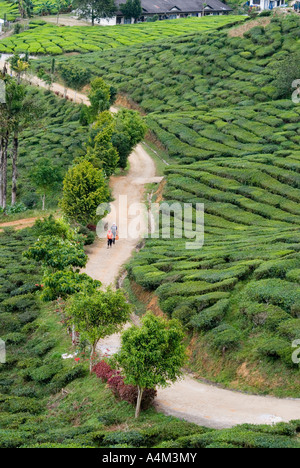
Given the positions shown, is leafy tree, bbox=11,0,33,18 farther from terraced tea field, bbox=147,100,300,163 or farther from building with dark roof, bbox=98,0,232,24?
terraced tea field, bbox=147,100,300,163

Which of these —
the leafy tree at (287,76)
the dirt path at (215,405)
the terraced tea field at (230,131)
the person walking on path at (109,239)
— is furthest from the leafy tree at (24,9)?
the dirt path at (215,405)

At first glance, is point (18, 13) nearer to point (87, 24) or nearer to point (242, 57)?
point (87, 24)

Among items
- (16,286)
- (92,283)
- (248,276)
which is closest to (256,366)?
(248,276)

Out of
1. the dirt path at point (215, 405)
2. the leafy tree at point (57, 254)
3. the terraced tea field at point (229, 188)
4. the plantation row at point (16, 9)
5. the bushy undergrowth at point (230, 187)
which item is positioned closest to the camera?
the dirt path at point (215, 405)

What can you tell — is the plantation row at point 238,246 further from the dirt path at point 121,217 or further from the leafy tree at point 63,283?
the leafy tree at point 63,283

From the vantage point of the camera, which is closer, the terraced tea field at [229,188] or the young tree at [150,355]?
the young tree at [150,355]

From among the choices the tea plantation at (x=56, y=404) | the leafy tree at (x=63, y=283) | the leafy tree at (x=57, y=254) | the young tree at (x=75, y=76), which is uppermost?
the young tree at (x=75, y=76)

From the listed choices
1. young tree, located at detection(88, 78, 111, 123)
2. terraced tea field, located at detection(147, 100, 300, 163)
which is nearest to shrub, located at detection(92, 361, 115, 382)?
terraced tea field, located at detection(147, 100, 300, 163)
